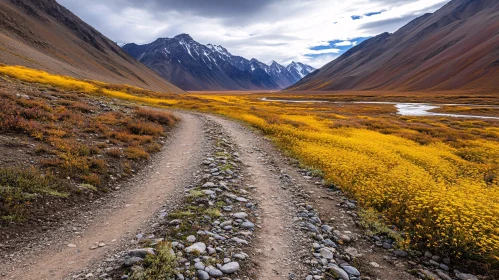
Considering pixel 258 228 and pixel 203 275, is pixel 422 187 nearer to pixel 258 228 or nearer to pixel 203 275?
pixel 258 228

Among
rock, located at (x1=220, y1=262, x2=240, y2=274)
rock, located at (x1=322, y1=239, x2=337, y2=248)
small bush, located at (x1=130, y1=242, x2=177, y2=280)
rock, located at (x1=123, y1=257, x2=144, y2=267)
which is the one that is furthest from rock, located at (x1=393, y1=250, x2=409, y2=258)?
rock, located at (x1=123, y1=257, x2=144, y2=267)

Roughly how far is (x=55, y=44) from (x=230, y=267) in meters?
148

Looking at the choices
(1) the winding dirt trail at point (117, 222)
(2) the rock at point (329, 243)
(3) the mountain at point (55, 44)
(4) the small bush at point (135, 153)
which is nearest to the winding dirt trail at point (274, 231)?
(2) the rock at point (329, 243)

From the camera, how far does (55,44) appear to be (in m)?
120

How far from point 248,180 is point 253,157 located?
4.34 metres

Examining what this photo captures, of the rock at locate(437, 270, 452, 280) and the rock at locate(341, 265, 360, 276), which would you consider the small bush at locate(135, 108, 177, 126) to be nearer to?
the rock at locate(341, 265, 360, 276)

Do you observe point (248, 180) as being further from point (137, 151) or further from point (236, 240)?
point (137, 151)

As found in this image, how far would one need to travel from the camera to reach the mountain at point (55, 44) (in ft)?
257

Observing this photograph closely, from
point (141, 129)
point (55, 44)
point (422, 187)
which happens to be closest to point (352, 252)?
point (422, 187)

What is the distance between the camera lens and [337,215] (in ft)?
33.8

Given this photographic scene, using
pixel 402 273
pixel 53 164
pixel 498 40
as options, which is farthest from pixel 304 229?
pixel 498 40

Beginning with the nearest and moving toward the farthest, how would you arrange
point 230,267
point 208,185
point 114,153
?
point 230,267
point 208,185
point 114,153

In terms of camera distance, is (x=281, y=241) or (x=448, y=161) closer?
(x=281, y=241)

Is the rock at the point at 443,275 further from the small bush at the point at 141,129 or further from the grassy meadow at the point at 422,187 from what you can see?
the small bush at the point at 141,129
